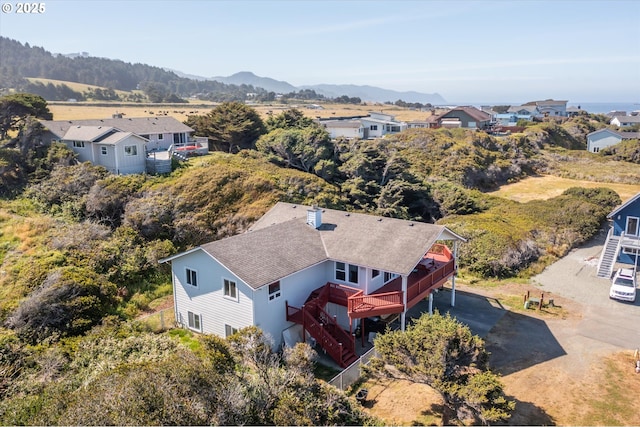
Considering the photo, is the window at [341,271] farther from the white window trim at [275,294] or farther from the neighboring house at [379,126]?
the neighboring house at [379,126]

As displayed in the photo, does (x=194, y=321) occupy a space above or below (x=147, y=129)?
below

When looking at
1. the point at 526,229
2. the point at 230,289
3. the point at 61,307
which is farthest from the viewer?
the point at 526,229

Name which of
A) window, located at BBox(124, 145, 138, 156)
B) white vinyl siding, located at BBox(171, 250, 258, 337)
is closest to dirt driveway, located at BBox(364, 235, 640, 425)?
white vinyl siding, located at BBox(171, 250, 258, 337)

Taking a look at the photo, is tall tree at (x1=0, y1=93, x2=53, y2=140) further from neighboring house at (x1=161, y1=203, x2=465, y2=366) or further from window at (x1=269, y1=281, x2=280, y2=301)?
window at (x1=269, y1=281, x2=280, y2=301)

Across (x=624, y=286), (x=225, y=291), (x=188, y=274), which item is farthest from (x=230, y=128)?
(x=624, y=286)

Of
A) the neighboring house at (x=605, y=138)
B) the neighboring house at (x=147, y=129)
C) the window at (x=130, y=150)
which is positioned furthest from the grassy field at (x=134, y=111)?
the neighboring house at (x=605, y=138)

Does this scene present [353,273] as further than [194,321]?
Yes

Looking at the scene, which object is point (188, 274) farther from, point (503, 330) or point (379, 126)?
point (379, 126)

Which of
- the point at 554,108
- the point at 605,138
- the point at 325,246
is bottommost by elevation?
the point at 325,246
